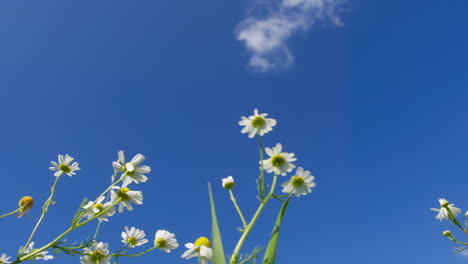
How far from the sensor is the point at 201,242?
1708 mm

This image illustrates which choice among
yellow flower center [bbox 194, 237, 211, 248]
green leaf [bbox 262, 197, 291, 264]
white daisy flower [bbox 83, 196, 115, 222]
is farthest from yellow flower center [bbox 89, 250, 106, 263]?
green leaf [bbox 262, 197, 291, 264]

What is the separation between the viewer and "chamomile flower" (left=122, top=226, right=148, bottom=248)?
2.34m

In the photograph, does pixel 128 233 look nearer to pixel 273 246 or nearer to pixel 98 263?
pixel 98 263

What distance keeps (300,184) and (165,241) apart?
102 centimetres

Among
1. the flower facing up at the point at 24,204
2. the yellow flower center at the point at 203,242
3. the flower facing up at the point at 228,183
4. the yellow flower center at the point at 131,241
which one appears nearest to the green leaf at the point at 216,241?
the yellow flower center at the point at 203,242

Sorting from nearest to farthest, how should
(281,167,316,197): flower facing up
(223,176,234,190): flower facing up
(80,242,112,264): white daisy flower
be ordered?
1. (281,167,316,197): flower facing up
2. (223,176,234,190): flower facing up
3. (80,242,112,264): white daisy flower

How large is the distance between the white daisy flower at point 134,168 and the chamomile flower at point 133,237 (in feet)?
1.03

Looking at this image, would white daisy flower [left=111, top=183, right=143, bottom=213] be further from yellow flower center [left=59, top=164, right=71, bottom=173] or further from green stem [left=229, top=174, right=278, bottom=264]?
green stem [left=229, top=174, right=278, bottom=264]

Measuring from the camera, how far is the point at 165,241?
229 cm

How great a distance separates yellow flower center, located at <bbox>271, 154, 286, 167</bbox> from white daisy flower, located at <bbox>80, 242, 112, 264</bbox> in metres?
1.10

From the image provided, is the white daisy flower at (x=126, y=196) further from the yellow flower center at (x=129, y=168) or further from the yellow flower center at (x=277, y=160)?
the yellow flower center at (x=277, y=160)

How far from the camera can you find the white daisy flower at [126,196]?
7.48 feet

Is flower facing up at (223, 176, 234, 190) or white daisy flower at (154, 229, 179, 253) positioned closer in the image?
flower facing up at (223, 176, 234, 190)

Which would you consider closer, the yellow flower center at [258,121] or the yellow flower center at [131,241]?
the yellow flower center at [258,121]
